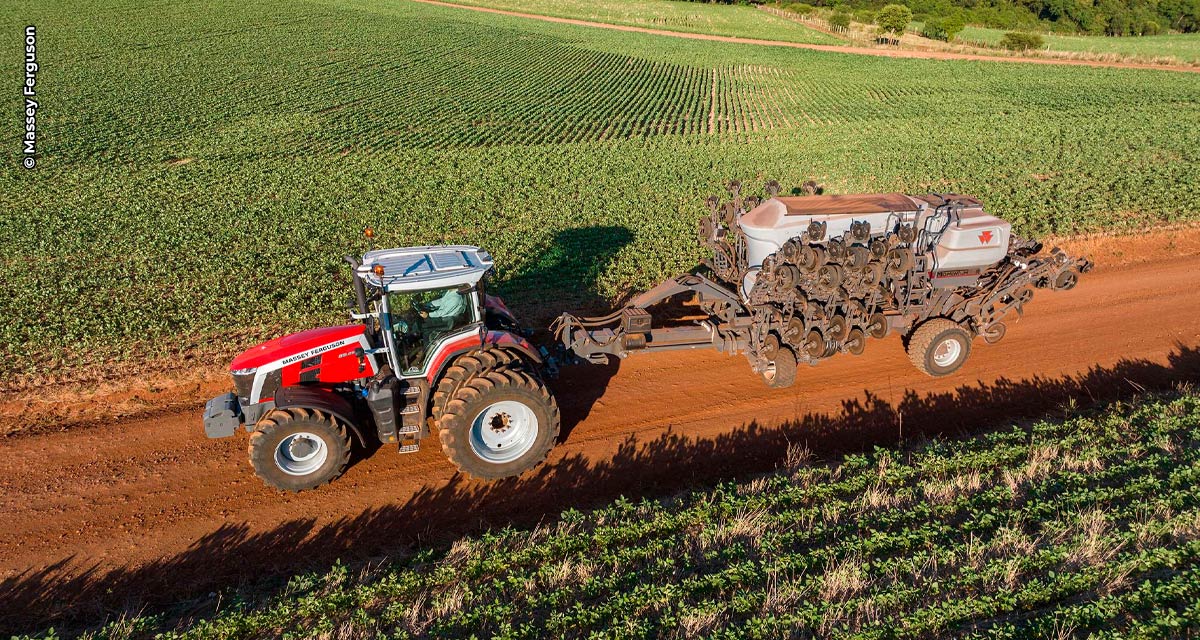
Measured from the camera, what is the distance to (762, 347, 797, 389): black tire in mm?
9430

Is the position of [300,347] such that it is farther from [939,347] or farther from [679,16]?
[679,16]

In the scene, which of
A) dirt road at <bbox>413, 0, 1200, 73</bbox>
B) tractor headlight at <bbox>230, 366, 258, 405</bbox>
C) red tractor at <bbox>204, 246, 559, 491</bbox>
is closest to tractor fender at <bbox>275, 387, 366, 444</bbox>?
red tractor at <bbox>204, 246, 559, 491</bbox>

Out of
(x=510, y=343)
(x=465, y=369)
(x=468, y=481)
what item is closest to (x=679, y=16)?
(x=510, y=343)

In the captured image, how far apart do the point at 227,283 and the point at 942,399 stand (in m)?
14.2

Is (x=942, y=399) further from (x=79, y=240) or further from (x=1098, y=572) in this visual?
(x=79, y=240)

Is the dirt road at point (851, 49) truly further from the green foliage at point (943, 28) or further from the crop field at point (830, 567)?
the crop field at point (830, 567)

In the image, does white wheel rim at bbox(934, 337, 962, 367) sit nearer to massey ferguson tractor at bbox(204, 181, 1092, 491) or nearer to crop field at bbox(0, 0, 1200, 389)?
massey ferguson tractor at bbox(204, 181, 1092, 491)

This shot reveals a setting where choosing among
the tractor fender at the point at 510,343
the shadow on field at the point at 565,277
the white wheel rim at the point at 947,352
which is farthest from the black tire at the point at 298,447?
the white wheel rim at the point at 947,352

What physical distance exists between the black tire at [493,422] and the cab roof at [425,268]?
1.28 metres

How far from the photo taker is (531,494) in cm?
810

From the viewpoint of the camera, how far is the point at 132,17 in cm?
4534

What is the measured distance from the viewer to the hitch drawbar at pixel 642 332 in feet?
30.5

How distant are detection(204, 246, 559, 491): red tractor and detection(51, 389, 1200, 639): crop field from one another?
4.73ft

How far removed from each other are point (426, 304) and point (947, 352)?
8.64m
